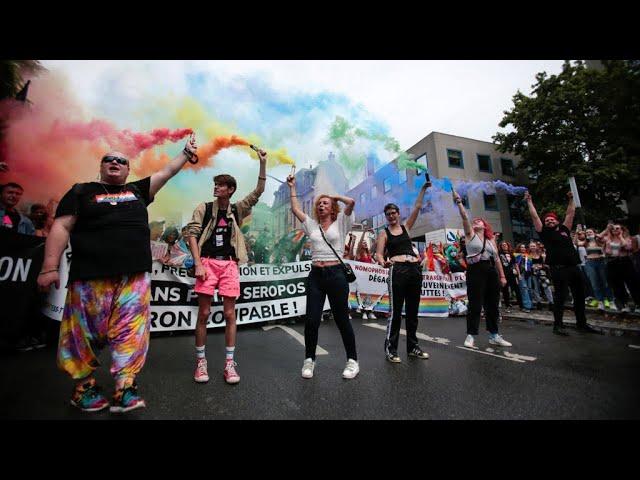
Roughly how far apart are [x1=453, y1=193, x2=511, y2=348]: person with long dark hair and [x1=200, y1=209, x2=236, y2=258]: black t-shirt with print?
3483 millimetres

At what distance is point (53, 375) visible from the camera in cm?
326

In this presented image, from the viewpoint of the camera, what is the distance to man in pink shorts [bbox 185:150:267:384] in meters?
3.09

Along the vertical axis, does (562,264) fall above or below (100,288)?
above

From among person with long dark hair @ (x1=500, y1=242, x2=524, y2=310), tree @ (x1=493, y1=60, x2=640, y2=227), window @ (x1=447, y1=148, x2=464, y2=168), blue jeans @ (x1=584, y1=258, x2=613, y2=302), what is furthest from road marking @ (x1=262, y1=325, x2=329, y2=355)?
window @ (x1=447, y1=148, x2=464, y2=168)

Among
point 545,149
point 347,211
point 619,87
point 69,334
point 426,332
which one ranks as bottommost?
point 426,332

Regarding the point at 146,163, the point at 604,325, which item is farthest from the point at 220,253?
the point at 604,325

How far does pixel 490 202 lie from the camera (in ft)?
83.1

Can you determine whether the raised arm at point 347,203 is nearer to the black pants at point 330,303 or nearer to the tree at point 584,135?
the black pants at point 330,303

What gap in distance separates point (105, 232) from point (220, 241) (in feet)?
3.61

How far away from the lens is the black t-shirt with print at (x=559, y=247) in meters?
5.50

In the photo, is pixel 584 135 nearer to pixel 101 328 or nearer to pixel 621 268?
pixel 621 268
